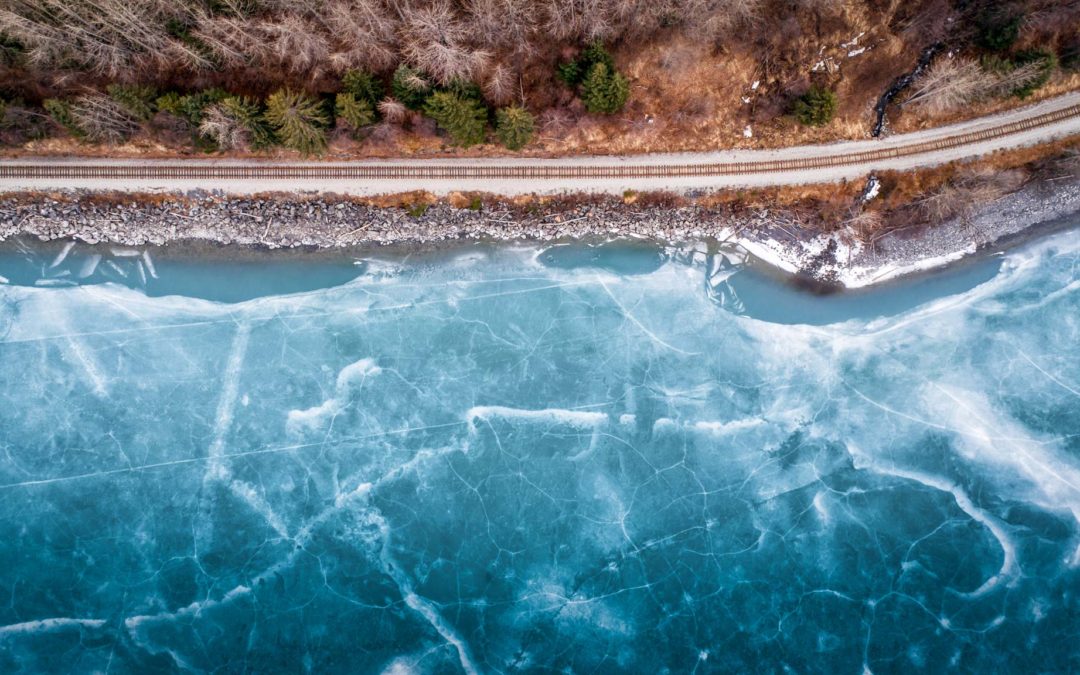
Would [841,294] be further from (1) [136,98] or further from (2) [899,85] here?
(1) [136,98]

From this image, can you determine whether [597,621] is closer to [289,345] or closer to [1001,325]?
[289,345]

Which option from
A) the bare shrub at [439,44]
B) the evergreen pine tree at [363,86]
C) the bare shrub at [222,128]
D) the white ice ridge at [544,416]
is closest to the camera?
the bare shrub at [439,44]

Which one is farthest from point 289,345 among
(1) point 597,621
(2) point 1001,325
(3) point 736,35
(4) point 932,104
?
(2) point 1001,325

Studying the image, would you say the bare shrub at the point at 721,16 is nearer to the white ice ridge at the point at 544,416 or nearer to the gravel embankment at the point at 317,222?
the gravel embankment at the point at 317,222

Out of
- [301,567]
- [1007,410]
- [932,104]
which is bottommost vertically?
[301,567]

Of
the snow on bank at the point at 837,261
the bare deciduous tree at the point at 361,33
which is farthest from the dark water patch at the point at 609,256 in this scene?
the bare deciduous tree at the point at 361,33
